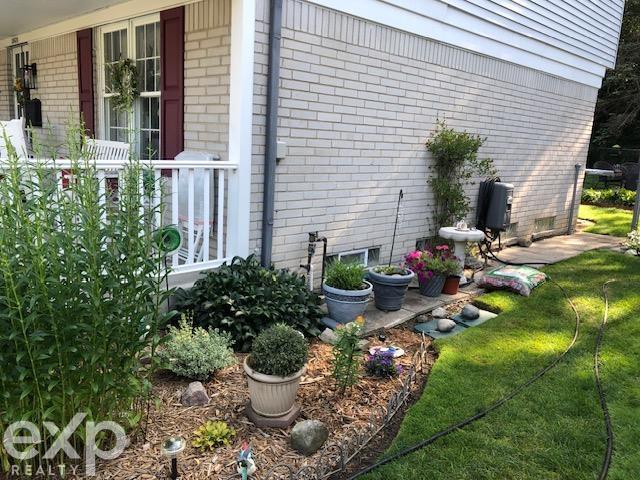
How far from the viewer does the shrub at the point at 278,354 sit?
2693mm

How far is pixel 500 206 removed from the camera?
6.55m

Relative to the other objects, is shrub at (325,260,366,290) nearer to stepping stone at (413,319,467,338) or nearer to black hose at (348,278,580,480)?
stepping stone at (413,319,467,338)

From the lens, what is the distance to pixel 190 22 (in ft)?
14.7

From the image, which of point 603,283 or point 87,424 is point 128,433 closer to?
point 87,424

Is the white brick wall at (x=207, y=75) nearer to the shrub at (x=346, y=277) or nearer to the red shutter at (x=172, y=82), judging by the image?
the red shutter at (x=172, y=82)

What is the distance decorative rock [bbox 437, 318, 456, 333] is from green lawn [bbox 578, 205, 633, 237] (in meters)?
6.31

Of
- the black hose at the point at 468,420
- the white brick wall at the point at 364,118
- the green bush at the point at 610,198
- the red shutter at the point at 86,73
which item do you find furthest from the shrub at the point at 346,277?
the green bush at the point at 610,198

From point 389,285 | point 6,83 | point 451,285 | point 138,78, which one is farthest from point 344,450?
point 6,83

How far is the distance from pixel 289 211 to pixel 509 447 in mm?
2608

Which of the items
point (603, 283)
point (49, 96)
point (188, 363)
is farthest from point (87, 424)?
point (49, 96)

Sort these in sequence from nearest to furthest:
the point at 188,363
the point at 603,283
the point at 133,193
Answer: the point at 133,193 < the point at 188,363 < the point at 603,283

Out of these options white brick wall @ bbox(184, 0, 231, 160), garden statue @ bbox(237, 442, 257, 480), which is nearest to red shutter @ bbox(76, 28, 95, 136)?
white brick wall @ bbox(184, 0, 231, 160)

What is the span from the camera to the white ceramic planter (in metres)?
2.69

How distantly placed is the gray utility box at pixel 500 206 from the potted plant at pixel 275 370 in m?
4.56
